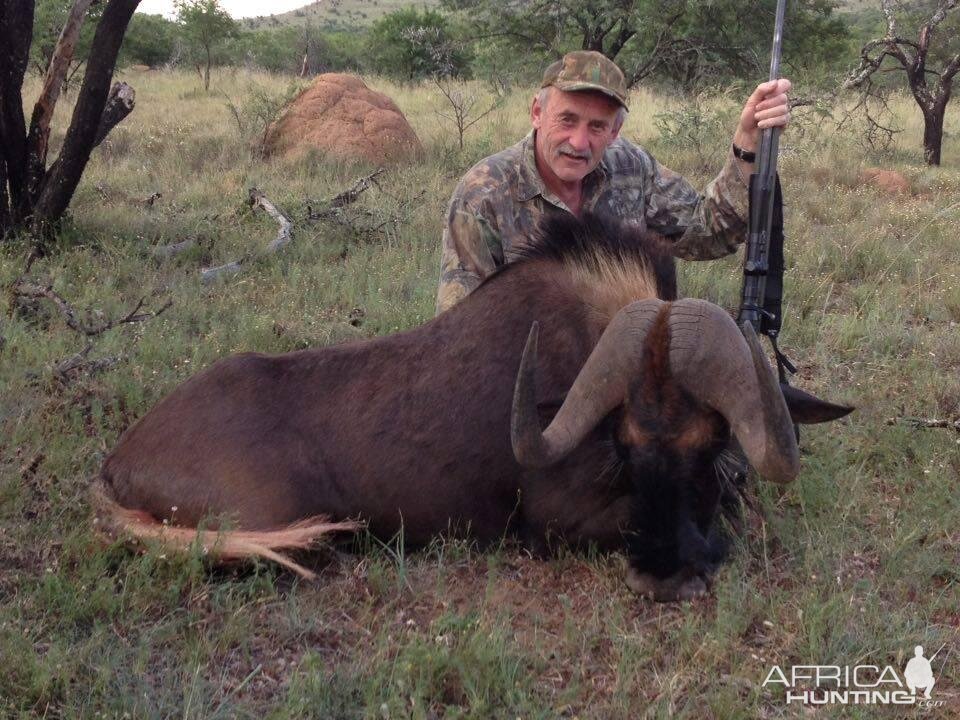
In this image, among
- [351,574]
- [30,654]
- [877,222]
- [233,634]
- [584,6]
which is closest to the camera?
[30,654]

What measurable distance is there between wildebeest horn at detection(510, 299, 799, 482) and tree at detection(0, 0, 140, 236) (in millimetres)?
5361

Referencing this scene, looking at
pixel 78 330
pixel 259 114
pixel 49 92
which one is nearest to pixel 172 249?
pixel 49 92

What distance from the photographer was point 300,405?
11.6ft

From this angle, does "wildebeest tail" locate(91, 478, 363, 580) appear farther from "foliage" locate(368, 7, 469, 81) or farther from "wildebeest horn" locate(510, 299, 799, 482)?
"foliage" locate(368, 7, 469, 81)

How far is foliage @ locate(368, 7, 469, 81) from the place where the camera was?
22188 mm

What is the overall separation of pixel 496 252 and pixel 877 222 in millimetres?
4852

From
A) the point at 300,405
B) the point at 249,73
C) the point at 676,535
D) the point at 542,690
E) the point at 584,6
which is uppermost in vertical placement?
the point at 584,6

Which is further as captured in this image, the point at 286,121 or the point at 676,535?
the point at 286,121

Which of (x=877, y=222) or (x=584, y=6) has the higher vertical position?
(x=584, y=6)

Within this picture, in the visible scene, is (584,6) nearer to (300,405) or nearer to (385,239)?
(385,239)

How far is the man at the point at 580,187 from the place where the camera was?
169 inches

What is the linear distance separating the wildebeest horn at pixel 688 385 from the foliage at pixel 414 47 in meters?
18.2

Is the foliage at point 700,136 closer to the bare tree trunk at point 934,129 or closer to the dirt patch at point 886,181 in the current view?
the dirt patch at point 886,181

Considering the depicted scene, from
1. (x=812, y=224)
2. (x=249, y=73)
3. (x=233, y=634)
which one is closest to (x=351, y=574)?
(x=233, y=634)
